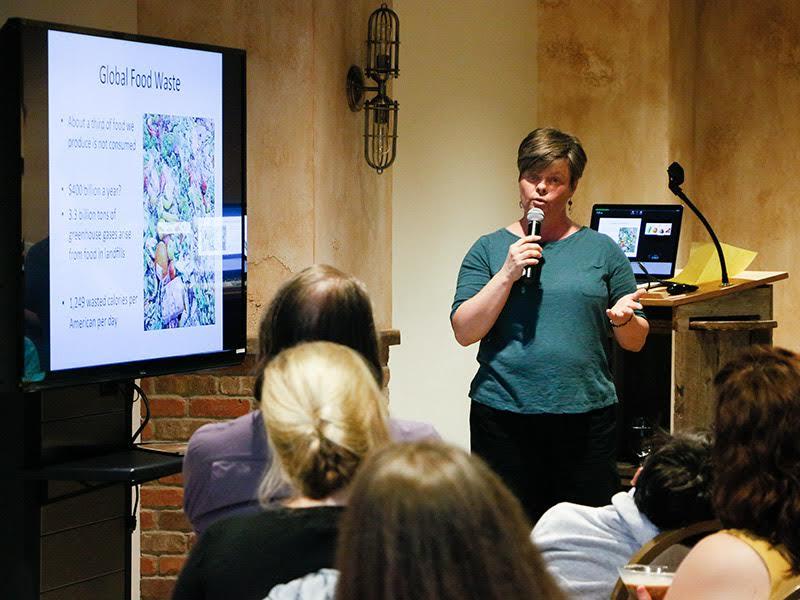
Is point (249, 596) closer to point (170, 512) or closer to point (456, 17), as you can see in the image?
point (170, 512)

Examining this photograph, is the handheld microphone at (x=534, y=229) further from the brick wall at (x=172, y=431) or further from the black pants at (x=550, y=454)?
the brick wall at (x=172, y=431)

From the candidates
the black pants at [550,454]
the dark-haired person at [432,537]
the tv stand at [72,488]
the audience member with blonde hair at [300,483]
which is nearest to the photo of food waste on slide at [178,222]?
the tv stand at [72,488]

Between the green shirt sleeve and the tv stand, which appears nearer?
the tv stand

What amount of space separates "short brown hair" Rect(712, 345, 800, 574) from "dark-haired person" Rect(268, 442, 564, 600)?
2.78 feet

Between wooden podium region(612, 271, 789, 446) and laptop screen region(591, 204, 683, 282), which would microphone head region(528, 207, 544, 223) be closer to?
wooden podium region(612, 271, 789, 446)

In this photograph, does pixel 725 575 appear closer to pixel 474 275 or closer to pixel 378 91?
pixel 474 275

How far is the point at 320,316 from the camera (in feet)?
7.02

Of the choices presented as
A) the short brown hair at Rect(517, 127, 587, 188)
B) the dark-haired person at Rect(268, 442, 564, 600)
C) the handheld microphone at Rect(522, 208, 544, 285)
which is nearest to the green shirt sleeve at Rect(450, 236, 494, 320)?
the handheld microphone at Rect(522, 208, 544, 285)

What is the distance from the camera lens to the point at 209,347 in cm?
336

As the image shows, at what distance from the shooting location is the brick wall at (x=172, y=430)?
431 centimetres

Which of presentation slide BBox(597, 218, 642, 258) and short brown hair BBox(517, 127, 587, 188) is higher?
short brown hair BBox(517, 127, 587, 188)

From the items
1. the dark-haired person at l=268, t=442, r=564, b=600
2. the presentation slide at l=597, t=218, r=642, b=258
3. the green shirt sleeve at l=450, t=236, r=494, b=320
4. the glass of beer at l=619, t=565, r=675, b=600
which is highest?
the presentation slide at l=597, t=218, r=642, b=258

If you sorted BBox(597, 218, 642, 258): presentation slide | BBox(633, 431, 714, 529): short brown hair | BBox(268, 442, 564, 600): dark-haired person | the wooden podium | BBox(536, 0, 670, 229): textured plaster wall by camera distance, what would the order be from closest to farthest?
BBox(268, 442, 564, 600): dark-haired person, BBox(633, 431, 714, 529): short brown hair, the wooden podium, BBox(597, 218, 642, 258): presentation slide, BBox(536, 0, 670, 229): textured plaster wall

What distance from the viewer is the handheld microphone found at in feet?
10.9
